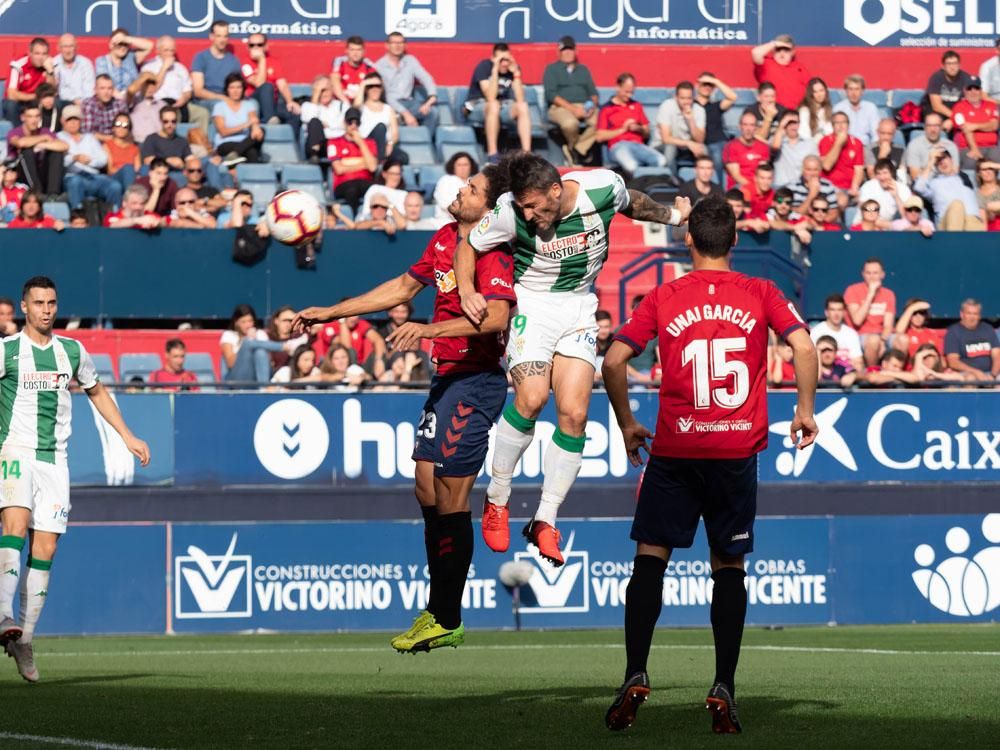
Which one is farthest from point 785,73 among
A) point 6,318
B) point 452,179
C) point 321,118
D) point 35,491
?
point 35,491

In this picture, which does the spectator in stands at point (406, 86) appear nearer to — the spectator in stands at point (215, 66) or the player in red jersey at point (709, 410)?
the spectator in stands at point (215, 66)

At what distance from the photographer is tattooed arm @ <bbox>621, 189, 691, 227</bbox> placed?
9.36 metres

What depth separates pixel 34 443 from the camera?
11.2 meters

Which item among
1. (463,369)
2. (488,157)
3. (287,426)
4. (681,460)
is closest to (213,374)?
(287,426)

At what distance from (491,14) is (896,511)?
975cm

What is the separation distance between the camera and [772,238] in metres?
20.3

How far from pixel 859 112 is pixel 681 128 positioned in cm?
249

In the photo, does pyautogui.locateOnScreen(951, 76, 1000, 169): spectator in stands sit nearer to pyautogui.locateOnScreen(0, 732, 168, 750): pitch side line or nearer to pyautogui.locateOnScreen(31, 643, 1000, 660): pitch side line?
pyautogui.locateOnScreen(31, 643, 1000, 660): pitch side line

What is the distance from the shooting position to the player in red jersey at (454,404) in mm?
8953

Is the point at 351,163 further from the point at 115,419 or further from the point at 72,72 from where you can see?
the point at 115,419

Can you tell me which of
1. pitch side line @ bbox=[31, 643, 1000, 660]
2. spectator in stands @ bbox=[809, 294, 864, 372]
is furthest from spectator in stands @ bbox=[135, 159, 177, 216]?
spectator in stands @ bbox=[809, 294, 864, 372]

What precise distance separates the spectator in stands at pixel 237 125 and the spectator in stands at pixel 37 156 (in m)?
1.97

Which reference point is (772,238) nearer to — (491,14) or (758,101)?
(758,101)

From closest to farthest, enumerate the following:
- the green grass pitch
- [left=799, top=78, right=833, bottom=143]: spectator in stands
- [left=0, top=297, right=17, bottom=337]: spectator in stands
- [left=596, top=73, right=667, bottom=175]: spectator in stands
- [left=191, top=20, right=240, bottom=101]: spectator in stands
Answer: the green grass pitch → [left=0, top=297, right=17, bottom=337]: spectator in stands → [left=596, top=73, right=667, bottom=175]: spectator in stands → [left=191, top=20, right=240, bottom=101]: spectator in stands → [left=799, top=78, right=833, bottom=143]: spectator in stands
